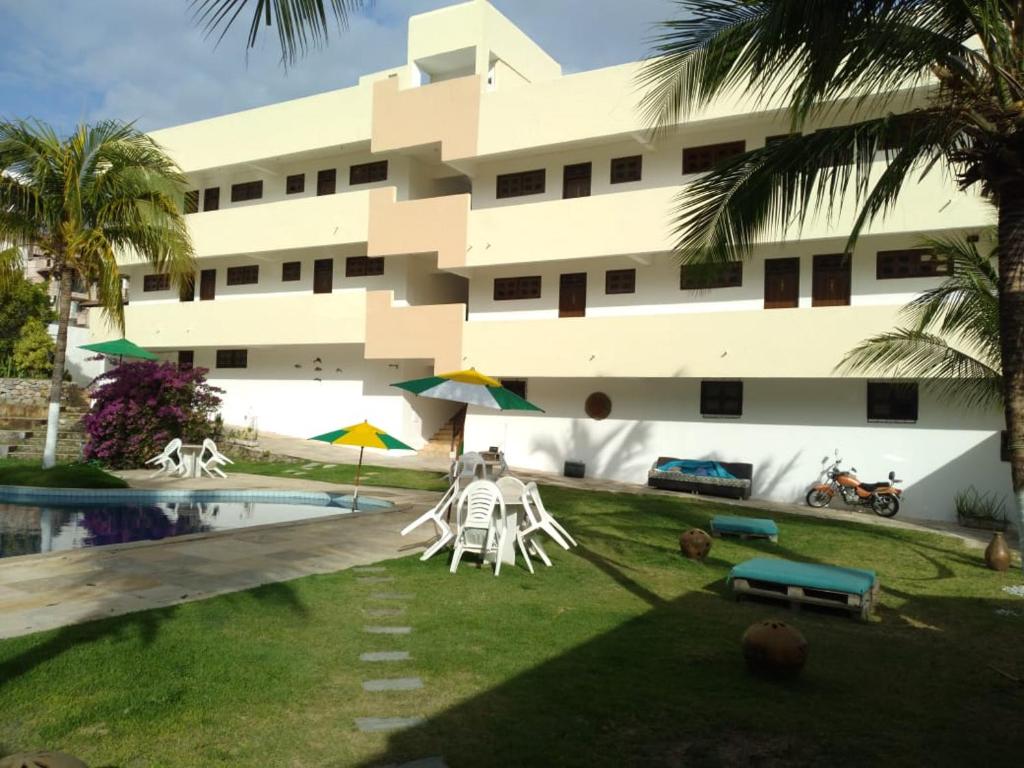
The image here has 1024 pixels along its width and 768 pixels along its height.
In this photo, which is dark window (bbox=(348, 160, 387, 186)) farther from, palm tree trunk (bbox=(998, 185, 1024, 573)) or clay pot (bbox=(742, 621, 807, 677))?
clay pot (bbox=(742, 621, 807, 677))

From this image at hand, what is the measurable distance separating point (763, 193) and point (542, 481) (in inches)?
506

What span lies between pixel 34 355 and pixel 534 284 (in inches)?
722

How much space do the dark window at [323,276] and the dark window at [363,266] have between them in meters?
0.66

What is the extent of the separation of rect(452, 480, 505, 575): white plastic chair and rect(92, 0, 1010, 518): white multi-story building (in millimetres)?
11061

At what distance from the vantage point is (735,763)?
13.9ft

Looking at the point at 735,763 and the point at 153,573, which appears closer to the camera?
the point at 735,763

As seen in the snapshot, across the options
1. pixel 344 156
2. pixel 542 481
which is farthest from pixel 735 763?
pixel 344 156

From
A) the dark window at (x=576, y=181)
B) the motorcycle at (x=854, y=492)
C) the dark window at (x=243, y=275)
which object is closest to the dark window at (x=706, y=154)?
the dark window at (x=576, y=181)

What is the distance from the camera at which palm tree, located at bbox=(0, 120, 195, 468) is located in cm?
1538

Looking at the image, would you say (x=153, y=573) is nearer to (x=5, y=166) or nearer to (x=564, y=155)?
(x=5, y=166)

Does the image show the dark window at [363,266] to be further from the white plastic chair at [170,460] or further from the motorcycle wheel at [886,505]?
the motorcycle wheel at [886,505]

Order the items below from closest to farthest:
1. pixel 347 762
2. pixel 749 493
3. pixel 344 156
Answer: pixel 347 762 < pixel 749 493 < pixel 344 156

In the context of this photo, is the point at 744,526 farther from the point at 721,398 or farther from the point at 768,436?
the point at 721,398

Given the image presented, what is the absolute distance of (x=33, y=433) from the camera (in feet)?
71.0
